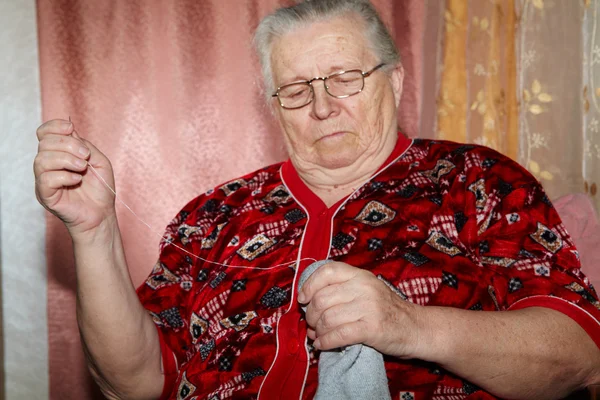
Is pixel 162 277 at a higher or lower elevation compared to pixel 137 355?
higher

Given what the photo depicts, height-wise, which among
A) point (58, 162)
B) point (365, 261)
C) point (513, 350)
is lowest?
point (513, 350)

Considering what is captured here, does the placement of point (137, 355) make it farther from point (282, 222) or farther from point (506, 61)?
point (506, 61)

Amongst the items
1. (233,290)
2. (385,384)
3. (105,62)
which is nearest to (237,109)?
(105,62)

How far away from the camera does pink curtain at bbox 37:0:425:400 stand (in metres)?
2.03

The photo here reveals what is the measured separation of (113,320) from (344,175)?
0.60 metres

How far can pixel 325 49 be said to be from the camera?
138 cm

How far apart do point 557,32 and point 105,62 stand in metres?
1.42

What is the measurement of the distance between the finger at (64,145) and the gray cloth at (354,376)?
57 centimetres

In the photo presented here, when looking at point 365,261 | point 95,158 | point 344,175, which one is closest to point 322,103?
point 344,175

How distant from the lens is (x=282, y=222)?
1.38 meters

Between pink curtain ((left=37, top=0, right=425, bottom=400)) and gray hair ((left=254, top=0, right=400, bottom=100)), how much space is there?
0.65 meters

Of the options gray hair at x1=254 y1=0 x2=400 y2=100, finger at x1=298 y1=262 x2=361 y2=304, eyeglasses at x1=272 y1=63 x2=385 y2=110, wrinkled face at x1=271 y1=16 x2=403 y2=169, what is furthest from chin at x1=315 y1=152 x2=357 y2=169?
finger at x1=298 y1=262 x2=361 y2=304

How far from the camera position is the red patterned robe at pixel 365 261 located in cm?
115

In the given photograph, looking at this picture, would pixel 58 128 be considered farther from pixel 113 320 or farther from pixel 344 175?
pixel 344 175
